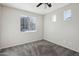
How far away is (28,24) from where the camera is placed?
5.03m

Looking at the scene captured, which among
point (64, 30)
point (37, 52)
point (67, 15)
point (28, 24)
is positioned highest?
point (67, 15)

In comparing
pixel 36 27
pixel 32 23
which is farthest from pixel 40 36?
pixel 32 23

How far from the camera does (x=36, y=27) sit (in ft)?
18.0

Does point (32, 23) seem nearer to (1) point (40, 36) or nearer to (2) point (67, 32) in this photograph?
(1) point (40, 36)

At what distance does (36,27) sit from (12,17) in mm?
2123

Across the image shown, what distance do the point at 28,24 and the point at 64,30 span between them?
2.63 meters

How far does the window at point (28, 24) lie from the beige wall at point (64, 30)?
1168 millimetres

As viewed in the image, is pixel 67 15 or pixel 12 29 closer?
pixel 67 15

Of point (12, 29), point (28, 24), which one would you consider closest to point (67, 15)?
point (28, 24)

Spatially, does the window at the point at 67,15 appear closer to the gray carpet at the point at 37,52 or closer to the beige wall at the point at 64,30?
the beige wall at the point at 64,30

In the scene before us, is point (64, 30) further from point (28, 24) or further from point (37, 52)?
point (28, 24)

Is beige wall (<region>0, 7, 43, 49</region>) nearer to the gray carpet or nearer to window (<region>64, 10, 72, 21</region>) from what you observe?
the gray carpet

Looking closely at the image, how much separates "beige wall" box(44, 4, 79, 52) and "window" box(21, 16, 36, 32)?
3.83 ft

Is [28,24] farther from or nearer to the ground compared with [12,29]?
farther from the ground
